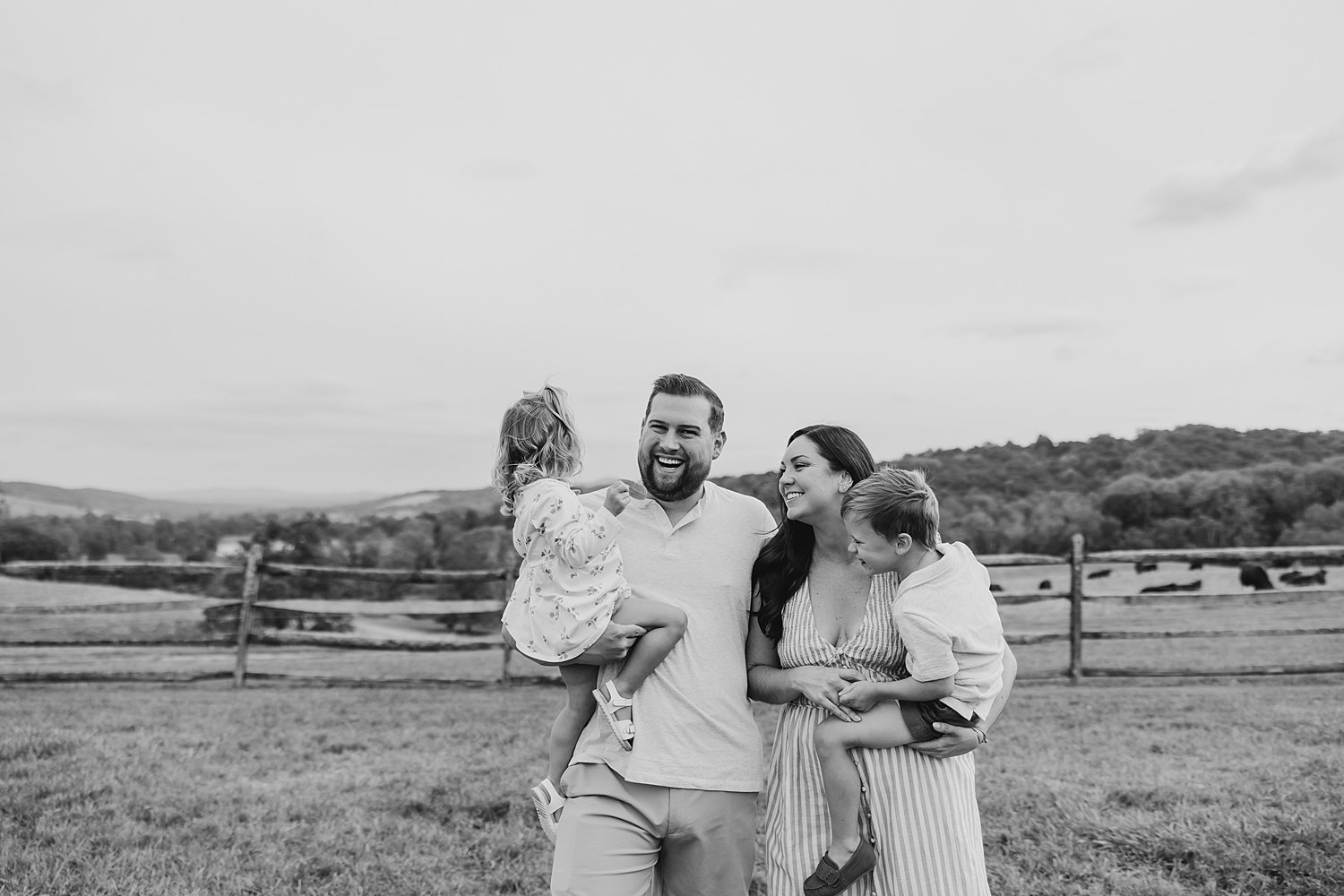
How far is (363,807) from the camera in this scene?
5270mm

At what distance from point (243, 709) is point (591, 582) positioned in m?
7.70

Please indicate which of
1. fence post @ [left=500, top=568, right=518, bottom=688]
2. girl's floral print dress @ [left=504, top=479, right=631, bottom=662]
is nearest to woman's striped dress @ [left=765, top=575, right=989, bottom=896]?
girl's floral print dress @ [left=504, top=479, right=631, bottom=662]

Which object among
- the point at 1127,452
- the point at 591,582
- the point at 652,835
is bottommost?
the point at 652,835

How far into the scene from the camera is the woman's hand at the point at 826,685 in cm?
229

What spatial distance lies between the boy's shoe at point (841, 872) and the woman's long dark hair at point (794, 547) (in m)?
0.61

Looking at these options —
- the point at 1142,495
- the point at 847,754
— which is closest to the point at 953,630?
the point at 847,754

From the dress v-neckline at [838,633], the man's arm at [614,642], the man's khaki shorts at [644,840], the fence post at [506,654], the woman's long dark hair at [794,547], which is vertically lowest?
the fence post at [506,654]

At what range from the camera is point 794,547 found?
261cm

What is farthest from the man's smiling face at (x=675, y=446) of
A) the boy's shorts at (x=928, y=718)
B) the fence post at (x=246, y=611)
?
Answer: the fence post at (x=246, y=611)

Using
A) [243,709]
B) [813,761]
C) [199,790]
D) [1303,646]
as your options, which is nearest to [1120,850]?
[813,761]

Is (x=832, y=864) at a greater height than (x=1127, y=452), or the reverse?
(x=1127, y=452)

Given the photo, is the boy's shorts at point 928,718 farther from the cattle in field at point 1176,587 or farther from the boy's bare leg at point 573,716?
the cattle in field at point 1176,587

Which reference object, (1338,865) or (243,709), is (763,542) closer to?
(1338,865)

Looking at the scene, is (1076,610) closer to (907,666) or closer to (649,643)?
(907,666)
